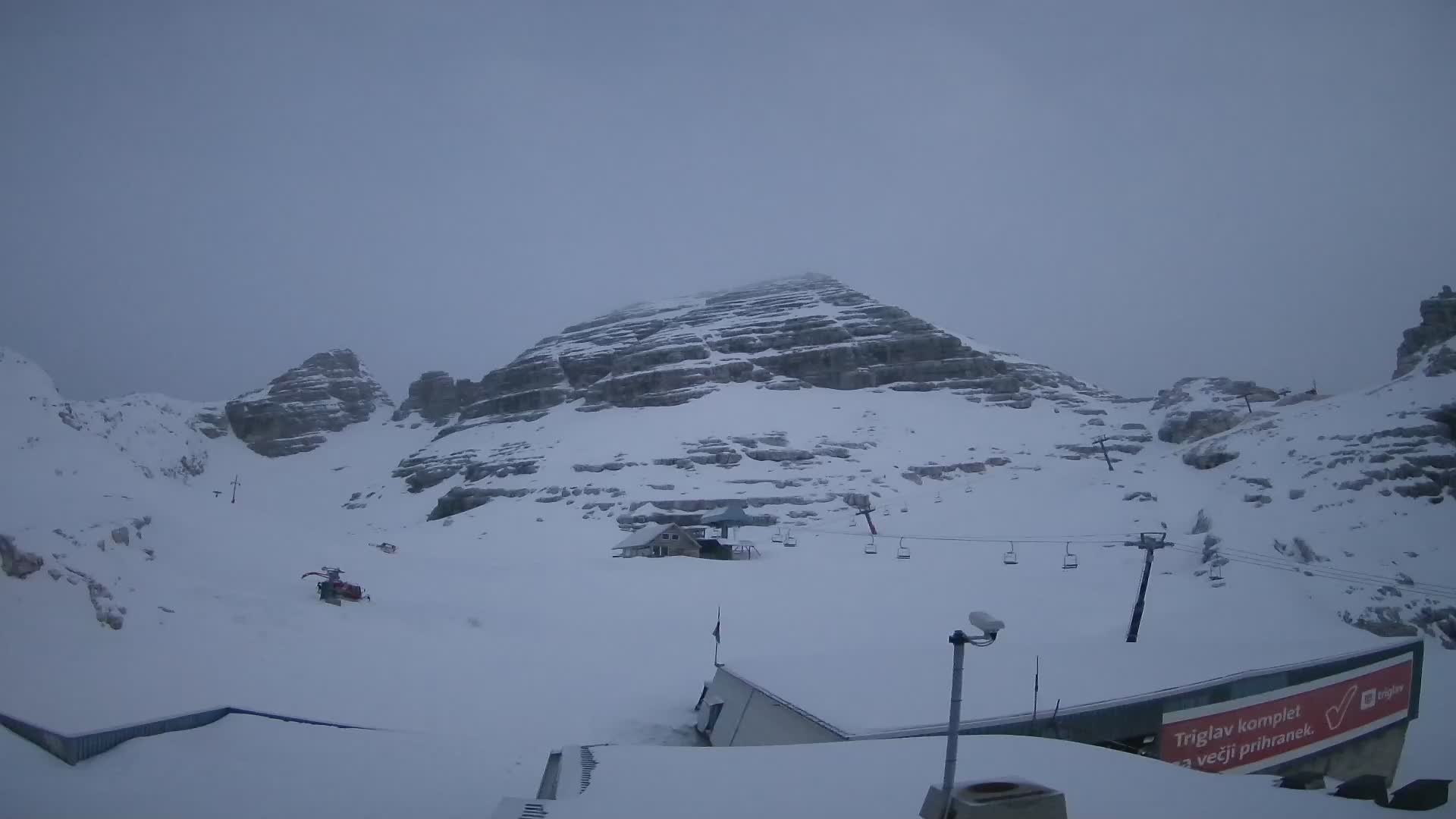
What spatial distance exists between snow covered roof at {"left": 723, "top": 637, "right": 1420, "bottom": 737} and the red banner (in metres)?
0.45

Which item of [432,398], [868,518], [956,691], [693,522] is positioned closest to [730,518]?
[868,518]

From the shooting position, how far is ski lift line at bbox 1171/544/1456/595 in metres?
23.5

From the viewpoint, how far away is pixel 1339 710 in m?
13.7

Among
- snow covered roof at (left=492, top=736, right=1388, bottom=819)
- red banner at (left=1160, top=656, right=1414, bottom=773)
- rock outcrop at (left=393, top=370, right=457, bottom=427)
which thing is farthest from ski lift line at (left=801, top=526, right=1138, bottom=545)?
rock outcrop at (left=393, top=370, right=457, bottom=427)

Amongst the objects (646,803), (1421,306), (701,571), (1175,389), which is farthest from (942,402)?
(646,803)

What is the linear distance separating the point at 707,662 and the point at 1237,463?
36576 millimetres

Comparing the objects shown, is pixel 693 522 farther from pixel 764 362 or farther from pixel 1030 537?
pixel 764 362

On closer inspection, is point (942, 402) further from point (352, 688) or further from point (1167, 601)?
point (352, 688)

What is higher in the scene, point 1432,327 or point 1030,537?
point 1432,327

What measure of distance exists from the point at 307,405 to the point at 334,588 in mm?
107565

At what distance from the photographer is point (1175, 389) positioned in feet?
224

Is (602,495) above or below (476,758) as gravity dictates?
below

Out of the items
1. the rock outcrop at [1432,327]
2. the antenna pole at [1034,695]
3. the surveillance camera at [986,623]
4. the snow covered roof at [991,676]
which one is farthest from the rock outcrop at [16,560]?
the rock outcrop at [1432,327]

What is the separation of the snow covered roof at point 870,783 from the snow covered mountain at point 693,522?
3.16 meters
